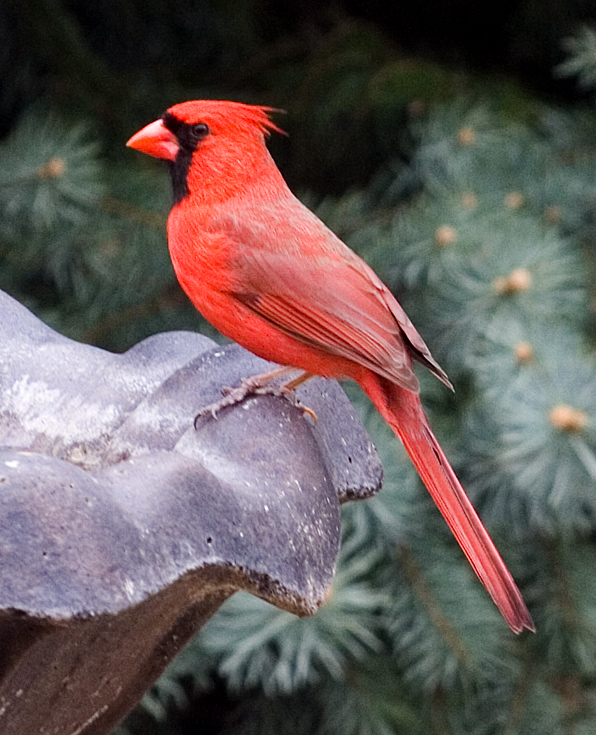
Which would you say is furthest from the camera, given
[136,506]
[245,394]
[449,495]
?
[449,495]

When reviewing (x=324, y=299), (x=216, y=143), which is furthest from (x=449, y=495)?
(x=216, y=143)

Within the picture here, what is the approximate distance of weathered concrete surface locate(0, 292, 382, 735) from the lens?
68cm

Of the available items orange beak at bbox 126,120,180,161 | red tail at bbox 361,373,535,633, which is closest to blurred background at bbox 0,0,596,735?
red tail at bbox 361,373,535,633

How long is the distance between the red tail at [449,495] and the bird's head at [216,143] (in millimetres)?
296

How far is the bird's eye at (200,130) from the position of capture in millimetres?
1338

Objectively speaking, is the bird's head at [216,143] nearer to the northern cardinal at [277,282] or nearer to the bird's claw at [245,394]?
the northern cardinal at [277,282]

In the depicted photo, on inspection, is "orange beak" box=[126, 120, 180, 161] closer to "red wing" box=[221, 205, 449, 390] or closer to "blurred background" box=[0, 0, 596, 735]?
"red wing" box=[221, 205, 449, 390]

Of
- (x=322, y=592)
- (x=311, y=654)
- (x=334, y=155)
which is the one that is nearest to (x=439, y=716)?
(x=311, y=654)

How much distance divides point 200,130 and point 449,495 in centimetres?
52

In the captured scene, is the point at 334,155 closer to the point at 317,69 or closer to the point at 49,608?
the point at 317,69

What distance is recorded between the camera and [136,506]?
736 mm

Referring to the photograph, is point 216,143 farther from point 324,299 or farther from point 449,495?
point 449,495

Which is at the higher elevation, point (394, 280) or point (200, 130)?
point (200, 130)

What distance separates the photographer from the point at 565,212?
2135 millimetres
